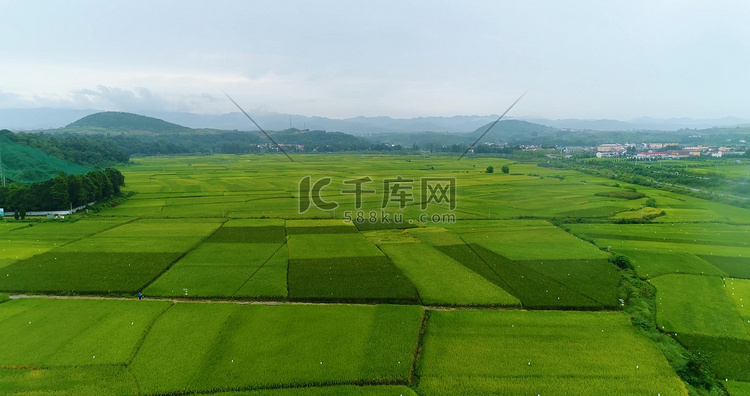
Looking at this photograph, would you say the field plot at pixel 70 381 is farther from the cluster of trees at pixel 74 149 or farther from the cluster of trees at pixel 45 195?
the cluster of trees at pixel 74 149

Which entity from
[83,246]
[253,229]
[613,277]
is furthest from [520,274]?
[83,246]

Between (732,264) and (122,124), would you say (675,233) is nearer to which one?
(732,264)

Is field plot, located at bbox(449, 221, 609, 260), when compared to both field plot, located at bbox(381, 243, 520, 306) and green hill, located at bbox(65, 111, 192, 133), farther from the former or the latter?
green hill, located at bbox(65, 111, 192, 133)

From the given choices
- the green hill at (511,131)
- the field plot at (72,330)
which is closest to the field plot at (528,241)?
the field plot at (72,330)

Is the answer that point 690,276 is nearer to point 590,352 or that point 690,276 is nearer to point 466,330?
point 590,352

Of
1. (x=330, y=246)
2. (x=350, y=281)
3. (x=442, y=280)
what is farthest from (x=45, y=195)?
(x=442, y=280)

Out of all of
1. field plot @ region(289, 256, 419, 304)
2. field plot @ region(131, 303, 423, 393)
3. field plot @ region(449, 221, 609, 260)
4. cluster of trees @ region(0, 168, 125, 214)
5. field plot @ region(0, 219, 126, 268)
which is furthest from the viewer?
cluster of trees @ region(0, 168, 125, 214)

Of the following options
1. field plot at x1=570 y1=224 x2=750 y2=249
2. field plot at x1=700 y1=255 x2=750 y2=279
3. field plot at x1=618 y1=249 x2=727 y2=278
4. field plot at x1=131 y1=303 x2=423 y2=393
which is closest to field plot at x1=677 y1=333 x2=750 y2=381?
field plot at x1=618 y1=249 x2=727 y2=278
